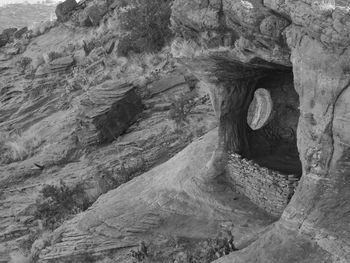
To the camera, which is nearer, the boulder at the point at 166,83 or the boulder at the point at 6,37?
the boulder at the point at 166,83

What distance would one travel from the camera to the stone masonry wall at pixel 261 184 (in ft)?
28.0

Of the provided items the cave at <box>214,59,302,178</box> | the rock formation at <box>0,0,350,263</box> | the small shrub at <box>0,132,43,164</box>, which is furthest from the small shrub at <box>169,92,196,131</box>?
the small shrub at <box>0,132,43,164</box>

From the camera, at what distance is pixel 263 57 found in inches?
309

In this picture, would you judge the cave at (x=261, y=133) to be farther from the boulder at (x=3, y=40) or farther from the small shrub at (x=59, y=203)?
the boulder at (x=3, y=40)

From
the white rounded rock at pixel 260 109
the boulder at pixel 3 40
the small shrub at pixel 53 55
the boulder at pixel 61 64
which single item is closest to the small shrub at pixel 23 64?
the small shrub at pixel 53 55

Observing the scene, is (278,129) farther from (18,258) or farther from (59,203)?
(59,203)

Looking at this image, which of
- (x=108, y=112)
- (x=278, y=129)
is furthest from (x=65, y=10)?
(x=278, y=129)

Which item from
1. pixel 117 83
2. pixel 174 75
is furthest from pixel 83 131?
pixel 174 75

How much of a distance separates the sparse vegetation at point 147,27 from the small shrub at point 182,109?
4122mm

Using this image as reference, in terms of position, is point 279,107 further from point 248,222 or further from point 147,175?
point 147,175

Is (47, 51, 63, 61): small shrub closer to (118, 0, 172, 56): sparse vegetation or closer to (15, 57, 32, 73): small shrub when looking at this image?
(15, 57, 32, 73): small shrub

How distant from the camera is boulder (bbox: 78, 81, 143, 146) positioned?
16.8m

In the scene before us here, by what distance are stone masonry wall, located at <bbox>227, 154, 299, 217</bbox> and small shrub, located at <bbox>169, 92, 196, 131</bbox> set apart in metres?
5.98

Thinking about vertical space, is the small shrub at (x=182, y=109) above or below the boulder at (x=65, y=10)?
below
